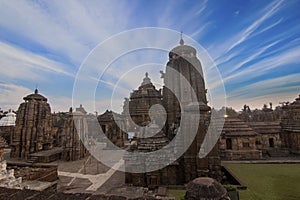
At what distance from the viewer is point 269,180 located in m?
11.3

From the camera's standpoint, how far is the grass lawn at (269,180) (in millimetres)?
9000


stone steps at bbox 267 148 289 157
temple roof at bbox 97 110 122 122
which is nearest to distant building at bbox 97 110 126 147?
temple roof at bbox 97 110 122 122

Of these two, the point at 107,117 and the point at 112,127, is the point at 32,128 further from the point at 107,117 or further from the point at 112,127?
the point at 107,117

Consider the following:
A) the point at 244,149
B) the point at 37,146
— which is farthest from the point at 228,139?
the point at 37,146

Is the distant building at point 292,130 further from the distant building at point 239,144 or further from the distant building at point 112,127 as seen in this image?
the distant building at point 112,127

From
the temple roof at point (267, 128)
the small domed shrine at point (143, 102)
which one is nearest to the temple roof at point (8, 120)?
the small domed shrine at point (143, 102)

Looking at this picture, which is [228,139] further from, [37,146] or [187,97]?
[37,146]

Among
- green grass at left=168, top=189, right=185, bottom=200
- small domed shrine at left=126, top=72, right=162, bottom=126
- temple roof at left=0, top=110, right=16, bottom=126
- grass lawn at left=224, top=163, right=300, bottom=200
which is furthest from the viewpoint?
temple roof at left=0, top=110, right=16, bottom=126

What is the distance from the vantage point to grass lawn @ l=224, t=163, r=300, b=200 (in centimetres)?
900

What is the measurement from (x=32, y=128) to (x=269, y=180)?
25.8m

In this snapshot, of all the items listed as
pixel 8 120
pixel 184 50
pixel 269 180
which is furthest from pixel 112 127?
pixel 8 120

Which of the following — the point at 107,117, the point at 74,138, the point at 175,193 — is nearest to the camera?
the point at 175,193

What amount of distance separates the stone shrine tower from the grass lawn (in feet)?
74.8

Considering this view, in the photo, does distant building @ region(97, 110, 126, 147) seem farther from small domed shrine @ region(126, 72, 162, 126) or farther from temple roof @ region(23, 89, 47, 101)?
temple roof @ region(23, 89, 47, 101)
